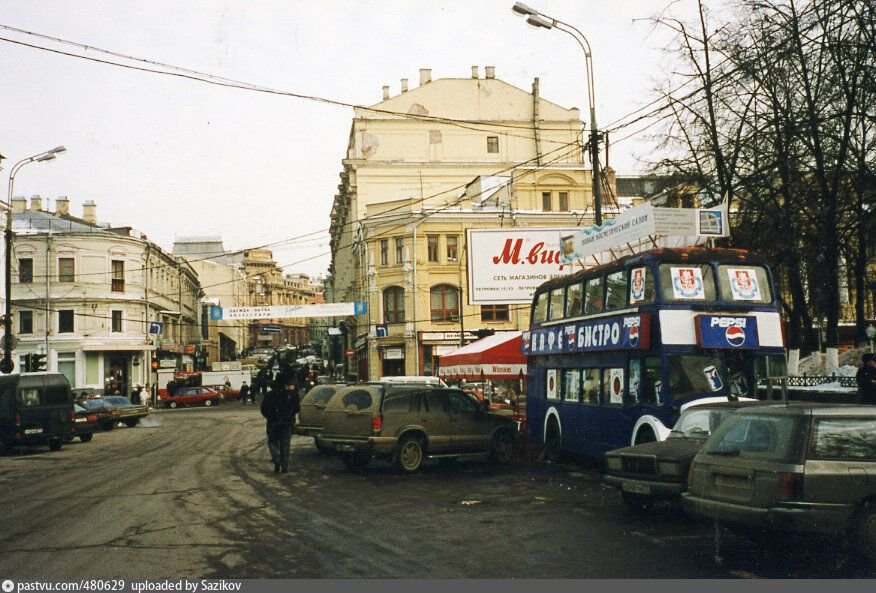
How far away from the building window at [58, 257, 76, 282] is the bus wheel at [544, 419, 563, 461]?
4897cm

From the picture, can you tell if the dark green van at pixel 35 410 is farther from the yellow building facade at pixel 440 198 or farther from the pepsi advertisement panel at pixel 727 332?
the yellow building facade at pixel 440 198

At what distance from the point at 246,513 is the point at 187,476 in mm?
5626

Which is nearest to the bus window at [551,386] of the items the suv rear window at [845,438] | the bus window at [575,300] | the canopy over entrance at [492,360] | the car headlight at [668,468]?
the bus window at [575,300]

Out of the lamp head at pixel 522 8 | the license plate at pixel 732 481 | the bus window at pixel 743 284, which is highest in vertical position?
the lamp head at pixel 522 8

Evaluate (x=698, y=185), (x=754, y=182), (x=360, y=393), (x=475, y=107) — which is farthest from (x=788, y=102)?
(x=475, y=107)

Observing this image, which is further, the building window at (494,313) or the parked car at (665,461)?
the building window at (494,313)

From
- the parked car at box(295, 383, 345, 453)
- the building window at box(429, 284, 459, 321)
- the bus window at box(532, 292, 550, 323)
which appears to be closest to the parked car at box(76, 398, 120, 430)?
the parked car at box(295, 383, 345, 453)

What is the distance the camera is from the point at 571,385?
18.0 metres

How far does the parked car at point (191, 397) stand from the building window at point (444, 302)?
19.7 metres

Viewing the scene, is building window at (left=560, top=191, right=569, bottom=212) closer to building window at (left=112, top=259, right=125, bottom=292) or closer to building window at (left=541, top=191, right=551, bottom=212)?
building window at (left=541, top=191, right=551, bottom=212)

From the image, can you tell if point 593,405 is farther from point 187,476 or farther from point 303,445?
point 303,445

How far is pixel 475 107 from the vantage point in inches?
2569

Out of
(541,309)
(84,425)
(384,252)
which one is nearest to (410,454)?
(541,309)

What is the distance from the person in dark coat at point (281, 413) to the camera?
53.9 feet
